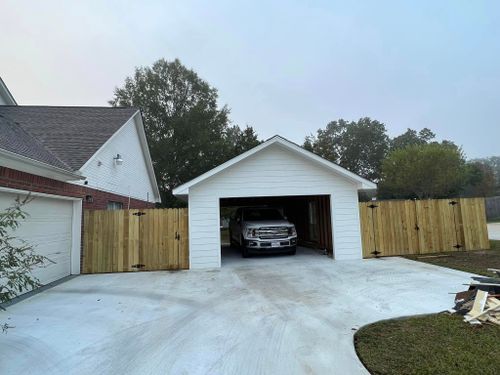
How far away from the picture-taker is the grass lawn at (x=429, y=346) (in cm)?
329

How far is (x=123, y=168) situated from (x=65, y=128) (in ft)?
9.00

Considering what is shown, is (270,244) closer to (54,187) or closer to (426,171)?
(54,187)

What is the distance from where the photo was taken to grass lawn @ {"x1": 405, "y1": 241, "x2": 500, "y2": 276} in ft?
26.8

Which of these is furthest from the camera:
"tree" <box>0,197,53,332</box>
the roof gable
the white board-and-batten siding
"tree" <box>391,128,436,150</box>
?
"tree" <box>391,128,436,150</box>

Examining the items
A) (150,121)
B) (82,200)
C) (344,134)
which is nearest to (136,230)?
(82,200)

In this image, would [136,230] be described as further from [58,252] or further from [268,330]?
[268,330]

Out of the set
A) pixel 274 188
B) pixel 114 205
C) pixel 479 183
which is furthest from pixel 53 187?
pixel 479 183

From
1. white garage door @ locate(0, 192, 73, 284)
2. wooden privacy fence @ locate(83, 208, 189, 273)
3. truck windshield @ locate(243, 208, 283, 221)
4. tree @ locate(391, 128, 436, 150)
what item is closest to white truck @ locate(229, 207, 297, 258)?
truck windshield @ locate(243, 208, 283, 221)

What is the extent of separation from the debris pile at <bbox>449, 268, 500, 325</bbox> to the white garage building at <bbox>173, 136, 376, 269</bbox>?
5.14 metres

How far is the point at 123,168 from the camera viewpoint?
45.0ft

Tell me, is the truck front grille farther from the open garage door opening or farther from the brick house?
the brick house

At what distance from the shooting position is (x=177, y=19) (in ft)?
40.4

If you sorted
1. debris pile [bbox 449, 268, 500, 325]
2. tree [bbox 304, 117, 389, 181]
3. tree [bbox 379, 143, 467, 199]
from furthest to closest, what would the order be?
tree [bbox 304, 117, 389, 181], tree [bbox 379, 143, 467, 199], debris pile [bbox 449, 268, 500, 325]

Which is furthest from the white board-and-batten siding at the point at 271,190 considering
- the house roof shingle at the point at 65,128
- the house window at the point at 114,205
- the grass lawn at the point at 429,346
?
the grass lawn at the point at 429,346
